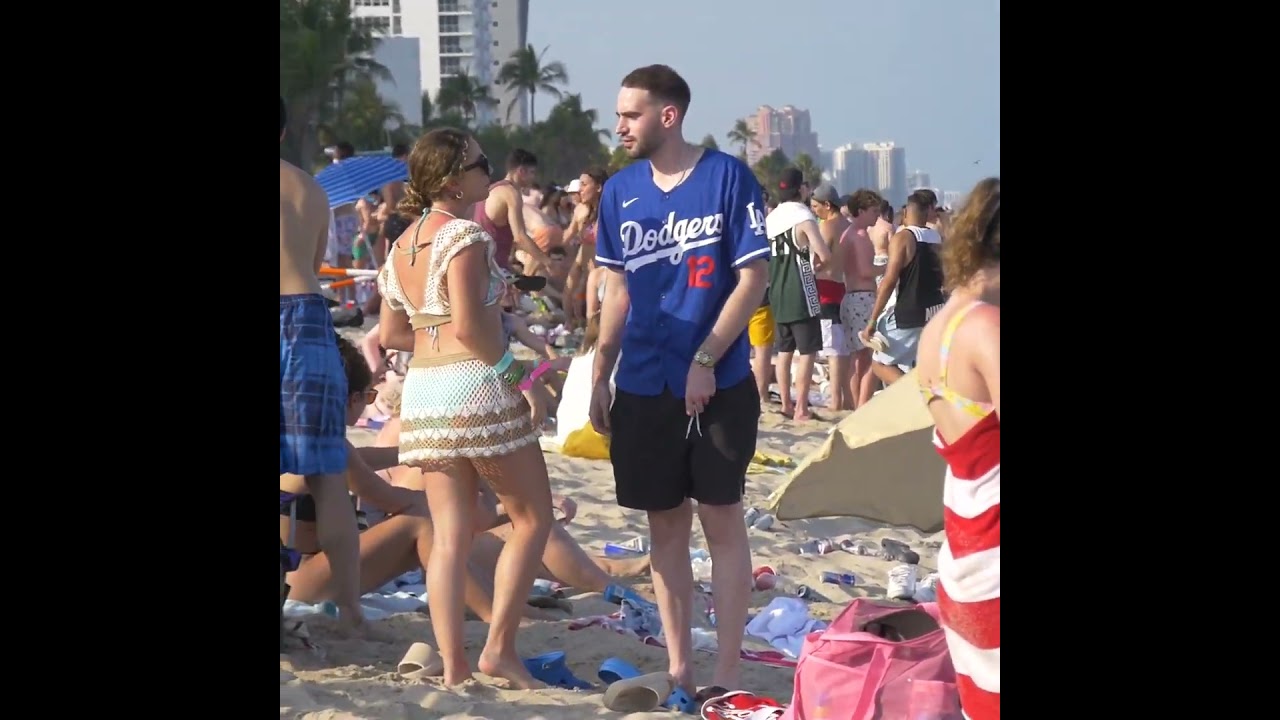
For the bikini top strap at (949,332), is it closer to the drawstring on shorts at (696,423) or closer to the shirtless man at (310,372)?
the drawstring on shorts at (696,423)

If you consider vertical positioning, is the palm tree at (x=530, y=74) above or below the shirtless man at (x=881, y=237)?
above

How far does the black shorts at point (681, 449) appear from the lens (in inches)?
161

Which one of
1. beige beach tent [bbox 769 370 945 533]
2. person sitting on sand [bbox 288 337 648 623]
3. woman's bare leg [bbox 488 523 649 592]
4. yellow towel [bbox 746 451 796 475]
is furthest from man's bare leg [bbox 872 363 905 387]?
person sitting on sand [bbox 288 337 648 623]

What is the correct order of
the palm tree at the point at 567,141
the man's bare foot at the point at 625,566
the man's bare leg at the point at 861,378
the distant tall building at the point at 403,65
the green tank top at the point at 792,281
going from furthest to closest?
the distant tall building at the point at 403,65 → the palm tree at the point at 567,141 → the man's bare leg at the point at 861,378 → the green tank top at the point at 792,281 → the man's bare foot at the point at 625,566

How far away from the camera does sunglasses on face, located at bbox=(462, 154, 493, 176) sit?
4.25 m

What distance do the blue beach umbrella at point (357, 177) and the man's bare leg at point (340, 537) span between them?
7.67 meters

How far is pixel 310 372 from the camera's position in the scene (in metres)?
4.47

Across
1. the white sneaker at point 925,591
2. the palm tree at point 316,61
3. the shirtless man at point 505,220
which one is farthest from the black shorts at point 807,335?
the palm tree at point 316,61

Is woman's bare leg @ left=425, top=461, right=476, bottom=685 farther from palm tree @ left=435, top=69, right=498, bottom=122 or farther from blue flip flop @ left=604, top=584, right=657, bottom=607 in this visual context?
palm tree @ left=435, top=69, right=498, bottom=122

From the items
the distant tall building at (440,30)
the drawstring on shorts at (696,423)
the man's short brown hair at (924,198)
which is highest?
the distant tall building at (440,30)

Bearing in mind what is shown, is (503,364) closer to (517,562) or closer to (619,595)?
(517,562)

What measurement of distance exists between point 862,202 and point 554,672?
22.3 feet
